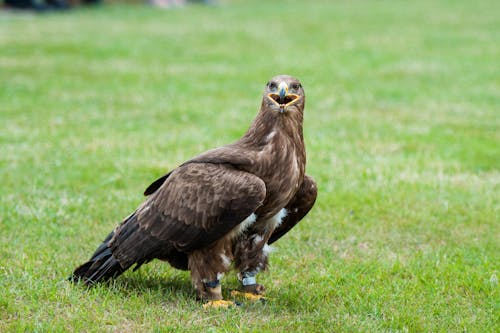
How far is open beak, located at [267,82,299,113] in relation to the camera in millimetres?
5684

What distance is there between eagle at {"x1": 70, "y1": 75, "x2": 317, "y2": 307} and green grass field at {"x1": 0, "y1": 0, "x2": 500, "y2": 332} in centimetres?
29

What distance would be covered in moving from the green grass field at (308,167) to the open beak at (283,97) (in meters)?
1.49

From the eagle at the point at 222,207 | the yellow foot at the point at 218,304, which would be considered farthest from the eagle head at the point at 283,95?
the yellow foot at the point at 218,304

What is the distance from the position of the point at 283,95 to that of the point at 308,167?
456 cm

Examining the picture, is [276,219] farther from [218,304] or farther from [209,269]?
[218,304]

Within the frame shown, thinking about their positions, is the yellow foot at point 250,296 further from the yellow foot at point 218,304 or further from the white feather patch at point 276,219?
the white feather patch at point 276,219

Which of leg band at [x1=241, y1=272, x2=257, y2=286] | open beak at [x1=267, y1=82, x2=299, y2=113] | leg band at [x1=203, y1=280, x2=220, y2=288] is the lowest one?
leg band at [x1=241, y1=272, x2=257, y2=286]

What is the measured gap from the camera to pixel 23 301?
5.84m

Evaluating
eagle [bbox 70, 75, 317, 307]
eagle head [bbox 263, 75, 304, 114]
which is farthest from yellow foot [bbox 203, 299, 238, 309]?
eagle head [bbox 263, 75, 304, 114]

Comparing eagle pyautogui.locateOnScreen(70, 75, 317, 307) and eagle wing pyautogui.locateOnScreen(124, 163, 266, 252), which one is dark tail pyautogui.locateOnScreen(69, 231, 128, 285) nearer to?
eagle pyautogui.locateOnScreen(70, 75, 317, 307)

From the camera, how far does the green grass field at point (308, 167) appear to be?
19.4 ft

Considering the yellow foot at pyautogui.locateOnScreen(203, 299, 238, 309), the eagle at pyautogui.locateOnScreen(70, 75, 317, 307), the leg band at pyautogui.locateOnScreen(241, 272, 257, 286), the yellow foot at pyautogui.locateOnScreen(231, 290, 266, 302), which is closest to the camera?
the eagle at pyautogui.locateOnScreen(70, 75, 317, 307)

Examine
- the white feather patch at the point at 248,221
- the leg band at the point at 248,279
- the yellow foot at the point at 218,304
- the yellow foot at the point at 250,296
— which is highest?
the white feather patch at the point at 248,221

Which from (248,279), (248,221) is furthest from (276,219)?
(248,279)
